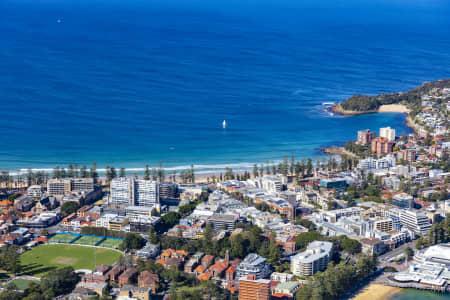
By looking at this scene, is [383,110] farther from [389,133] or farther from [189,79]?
[189,79]

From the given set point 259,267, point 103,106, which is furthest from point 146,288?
point 103,106

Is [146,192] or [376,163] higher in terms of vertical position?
[376,163]

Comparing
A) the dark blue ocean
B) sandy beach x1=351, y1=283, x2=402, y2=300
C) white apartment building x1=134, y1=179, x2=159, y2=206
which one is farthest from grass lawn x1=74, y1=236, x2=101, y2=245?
sandy beach x1=351, y1=283, x2=402, y2=300

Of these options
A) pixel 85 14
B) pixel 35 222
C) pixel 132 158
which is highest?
pixel 85 14

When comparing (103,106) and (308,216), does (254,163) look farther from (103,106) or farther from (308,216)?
(103,106)

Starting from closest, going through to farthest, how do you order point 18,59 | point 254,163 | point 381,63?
point 254,163, point 18,59, point 381,63

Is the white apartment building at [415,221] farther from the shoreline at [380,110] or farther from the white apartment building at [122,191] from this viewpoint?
the shoreline at [380,110]

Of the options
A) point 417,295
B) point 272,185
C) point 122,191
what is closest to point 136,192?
point 122,191
